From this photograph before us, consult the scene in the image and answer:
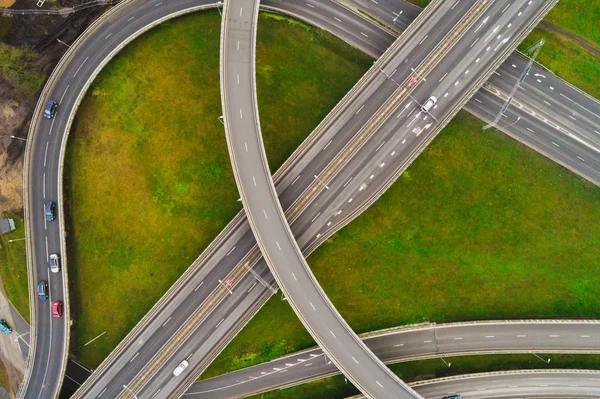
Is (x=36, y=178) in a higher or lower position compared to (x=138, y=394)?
higher

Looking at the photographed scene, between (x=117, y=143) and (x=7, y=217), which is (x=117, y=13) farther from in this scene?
(x=7, y=217)

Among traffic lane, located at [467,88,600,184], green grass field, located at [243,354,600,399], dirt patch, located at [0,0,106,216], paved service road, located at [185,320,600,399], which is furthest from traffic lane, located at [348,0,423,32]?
green grass field, located at [243,354,600,399]

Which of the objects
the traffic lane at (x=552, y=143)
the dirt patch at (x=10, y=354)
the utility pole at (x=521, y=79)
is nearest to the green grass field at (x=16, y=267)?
the dirt patch at (x=10, y=354)

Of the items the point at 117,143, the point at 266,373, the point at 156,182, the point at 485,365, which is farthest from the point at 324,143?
the point at 485,365

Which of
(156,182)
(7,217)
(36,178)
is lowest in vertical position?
(7,217)

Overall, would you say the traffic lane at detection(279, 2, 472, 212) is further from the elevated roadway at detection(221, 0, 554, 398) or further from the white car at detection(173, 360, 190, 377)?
the white car at detection(173, 360, 190, 377)

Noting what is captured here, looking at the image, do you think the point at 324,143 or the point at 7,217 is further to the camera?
the point at 7,217

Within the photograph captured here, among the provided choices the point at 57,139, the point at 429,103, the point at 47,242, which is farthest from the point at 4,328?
the point at 429,103
